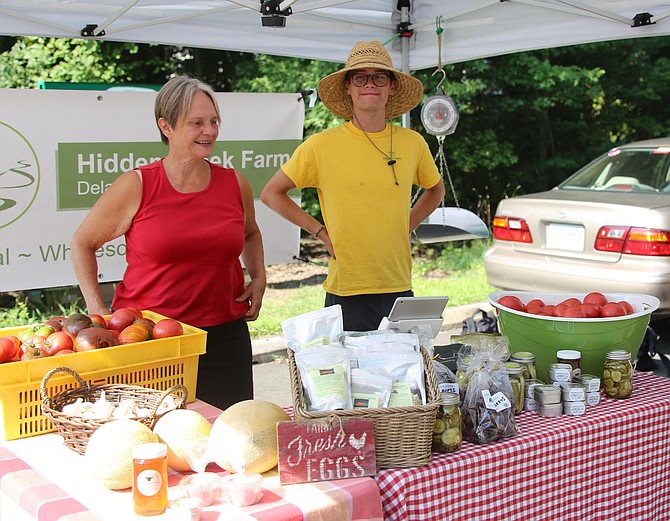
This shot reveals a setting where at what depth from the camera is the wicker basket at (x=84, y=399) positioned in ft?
6.83

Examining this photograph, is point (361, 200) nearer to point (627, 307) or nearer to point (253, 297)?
point (253, 297)

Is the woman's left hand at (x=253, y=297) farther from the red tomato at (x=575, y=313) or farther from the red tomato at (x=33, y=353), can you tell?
the red tomato at (x=575, y=313)

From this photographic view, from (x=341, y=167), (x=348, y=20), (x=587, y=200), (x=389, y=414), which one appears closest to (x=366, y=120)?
(x=341, y=167)

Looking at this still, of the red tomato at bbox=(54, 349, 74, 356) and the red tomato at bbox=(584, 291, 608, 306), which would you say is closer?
the red tomato at bbox=(54, 349, 74, 356)

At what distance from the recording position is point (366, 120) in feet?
11.4

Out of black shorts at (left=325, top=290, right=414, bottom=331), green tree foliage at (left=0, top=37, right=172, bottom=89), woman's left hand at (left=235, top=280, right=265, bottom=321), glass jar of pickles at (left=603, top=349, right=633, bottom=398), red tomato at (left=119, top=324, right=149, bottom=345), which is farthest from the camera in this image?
green tree foliage at (left=0, top=37, right=172, bottom=89)

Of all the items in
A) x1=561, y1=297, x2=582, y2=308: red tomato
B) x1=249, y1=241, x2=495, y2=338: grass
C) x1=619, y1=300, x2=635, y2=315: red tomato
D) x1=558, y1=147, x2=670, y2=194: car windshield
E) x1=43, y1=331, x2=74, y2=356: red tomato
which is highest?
x1=558, y1=147, x2=670, y2=194: car windshield

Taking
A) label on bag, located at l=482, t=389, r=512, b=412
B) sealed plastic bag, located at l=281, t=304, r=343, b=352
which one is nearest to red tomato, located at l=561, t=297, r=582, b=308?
label on bag, located at l=482, t=389, r=512, b=412

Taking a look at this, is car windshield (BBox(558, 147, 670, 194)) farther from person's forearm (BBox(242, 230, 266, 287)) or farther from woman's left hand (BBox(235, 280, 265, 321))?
woman's left hand (BBox(235, 280, 265, 321))

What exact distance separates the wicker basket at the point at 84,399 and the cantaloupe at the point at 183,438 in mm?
70

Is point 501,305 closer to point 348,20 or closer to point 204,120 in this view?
point 204,120

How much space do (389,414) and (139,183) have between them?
1.38 metres

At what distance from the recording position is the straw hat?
132 inches

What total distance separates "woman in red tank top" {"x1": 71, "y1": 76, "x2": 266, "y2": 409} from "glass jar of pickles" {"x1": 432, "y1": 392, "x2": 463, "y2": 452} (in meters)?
1.16
